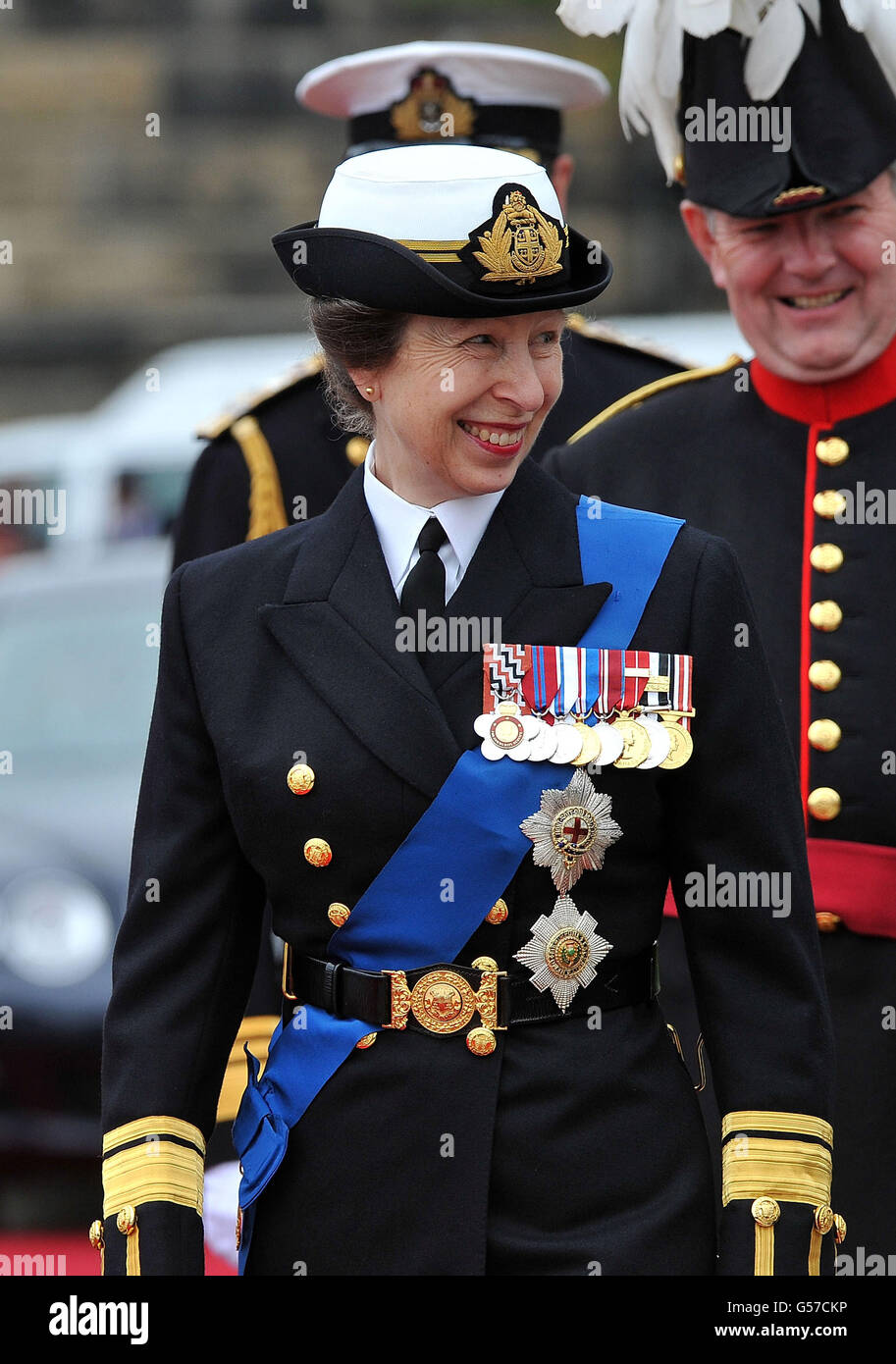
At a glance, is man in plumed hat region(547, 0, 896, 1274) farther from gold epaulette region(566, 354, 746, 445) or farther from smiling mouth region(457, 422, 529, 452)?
smiling mouth region(457, 422, 529, 452)

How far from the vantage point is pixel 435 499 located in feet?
10.7

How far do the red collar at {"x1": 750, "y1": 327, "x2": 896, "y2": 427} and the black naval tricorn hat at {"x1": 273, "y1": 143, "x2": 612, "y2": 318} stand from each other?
1105 mm

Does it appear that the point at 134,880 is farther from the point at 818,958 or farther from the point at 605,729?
the point at 818,958

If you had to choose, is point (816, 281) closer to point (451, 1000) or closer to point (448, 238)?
point (448, 238)

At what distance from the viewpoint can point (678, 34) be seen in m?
4.20

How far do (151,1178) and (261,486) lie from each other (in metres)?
2.19

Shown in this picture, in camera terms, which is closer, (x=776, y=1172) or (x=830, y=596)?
(x=776, y=1172)

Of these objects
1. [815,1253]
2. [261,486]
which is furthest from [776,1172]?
[261,486]

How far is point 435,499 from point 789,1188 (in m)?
0.98

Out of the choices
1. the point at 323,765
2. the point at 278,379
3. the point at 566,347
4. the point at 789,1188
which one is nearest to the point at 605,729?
the point at 323,765

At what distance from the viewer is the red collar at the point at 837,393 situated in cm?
421

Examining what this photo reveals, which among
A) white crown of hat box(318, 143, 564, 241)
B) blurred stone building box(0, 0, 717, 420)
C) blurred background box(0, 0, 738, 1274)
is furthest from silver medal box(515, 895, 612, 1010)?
blurred stone building box(0, 0, 717, 420)

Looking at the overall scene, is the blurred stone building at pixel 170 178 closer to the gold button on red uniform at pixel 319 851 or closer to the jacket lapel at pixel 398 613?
the jacket lapel at pixel 398 613

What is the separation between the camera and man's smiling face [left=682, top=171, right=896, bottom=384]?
4094 millimetres
